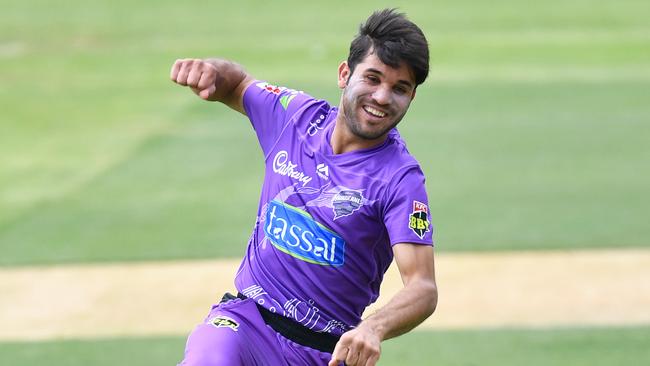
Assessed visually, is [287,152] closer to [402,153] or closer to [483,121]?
[402,153]

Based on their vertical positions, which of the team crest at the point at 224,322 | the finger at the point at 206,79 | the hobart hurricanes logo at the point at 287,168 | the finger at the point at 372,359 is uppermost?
the finger at the point at 206,79

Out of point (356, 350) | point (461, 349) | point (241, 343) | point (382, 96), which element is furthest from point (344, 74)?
point (461, 349)

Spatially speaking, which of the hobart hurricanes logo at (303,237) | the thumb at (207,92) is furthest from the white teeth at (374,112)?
the thumb at (207,92)

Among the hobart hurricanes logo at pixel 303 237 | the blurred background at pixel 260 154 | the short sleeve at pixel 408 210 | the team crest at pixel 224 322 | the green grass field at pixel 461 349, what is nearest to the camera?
the short sleeve at pixel 408 210

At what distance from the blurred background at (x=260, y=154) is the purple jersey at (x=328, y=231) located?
12.7 ft

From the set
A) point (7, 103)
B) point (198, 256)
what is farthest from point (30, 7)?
point (198, 256)

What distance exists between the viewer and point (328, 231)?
5.60 meters

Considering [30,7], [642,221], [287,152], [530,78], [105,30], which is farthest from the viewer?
[30,7]

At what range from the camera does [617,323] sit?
1034cm

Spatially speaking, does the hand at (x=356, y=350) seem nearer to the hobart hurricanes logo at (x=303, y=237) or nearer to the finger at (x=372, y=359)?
the finger at (x=372, y=359)

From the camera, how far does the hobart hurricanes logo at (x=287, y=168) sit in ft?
18.9

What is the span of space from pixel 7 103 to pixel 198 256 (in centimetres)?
1012

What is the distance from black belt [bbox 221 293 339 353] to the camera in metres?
5.65

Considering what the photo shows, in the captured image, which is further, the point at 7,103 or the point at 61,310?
the point at 7,103
